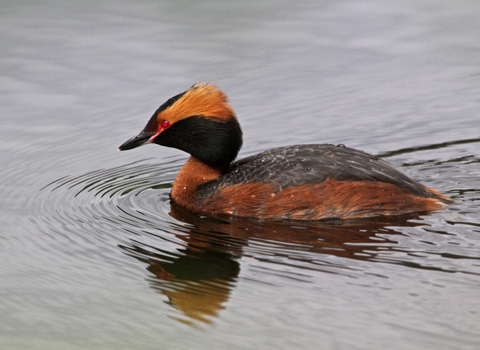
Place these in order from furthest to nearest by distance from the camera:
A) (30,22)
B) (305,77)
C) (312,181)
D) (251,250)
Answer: (30,22), (305,77), (312,181), (251,250)

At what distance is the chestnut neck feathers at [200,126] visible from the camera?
31.8 feet

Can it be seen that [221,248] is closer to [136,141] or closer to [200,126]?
[200,126]

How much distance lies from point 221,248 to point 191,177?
171 centimetres

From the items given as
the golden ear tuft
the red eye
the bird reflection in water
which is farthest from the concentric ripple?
the golden ear tuft

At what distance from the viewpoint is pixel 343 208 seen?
9242mm

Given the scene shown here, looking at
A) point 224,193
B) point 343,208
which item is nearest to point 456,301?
point 343,208

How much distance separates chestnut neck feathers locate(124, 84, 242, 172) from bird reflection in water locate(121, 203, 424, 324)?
67 cm

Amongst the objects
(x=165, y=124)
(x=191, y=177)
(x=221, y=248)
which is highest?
(x=165, y=124)

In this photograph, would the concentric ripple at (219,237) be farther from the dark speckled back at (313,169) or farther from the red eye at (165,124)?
the red eye at (165,124)

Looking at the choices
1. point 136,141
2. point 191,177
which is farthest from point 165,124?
point 191,177

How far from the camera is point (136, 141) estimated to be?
9836mm

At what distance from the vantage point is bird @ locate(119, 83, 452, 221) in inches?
363

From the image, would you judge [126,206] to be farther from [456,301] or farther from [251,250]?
[456,301]

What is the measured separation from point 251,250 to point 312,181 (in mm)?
1326
